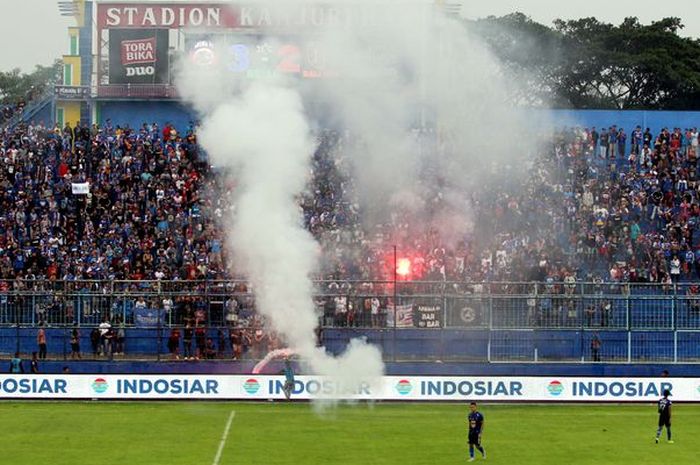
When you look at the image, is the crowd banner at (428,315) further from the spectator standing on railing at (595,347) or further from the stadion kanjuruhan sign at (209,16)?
the stadion kanjuruhan sign at (209,16)

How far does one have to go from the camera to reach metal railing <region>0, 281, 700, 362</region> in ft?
154

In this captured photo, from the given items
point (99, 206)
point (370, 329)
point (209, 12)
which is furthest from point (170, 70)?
point (370, 329)

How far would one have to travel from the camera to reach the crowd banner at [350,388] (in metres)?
44.3

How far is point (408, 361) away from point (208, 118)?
11316 mm

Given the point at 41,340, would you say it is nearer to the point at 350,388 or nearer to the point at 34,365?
the point at 34,365

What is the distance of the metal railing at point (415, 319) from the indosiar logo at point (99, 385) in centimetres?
293

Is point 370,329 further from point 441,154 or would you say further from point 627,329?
point 441,154

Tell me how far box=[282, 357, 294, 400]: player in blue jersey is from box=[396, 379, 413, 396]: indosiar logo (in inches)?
→ 141

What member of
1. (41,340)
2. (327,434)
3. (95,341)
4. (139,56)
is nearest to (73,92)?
(139,56)

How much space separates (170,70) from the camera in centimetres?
6569

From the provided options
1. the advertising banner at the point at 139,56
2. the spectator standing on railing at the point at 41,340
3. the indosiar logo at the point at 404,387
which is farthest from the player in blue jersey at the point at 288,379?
the advertising banner at the point at 139,56

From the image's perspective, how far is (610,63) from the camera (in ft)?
295

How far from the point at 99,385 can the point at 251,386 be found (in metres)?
5.08

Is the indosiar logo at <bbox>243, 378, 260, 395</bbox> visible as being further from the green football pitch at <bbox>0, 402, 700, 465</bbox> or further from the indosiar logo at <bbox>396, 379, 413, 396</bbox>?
the indosiar logo at <bbox>396, 379, 413, 396</bbox>
